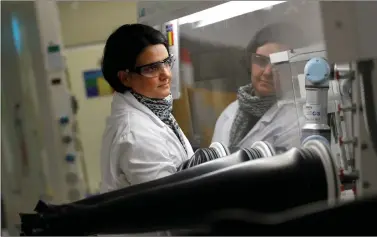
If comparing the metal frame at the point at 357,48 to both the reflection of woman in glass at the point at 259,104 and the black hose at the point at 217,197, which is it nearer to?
the reflection of woman in glass at the point at 259,104

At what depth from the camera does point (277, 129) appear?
1.00 m

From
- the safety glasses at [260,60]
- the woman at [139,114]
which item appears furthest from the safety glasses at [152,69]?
the safety glasses at [260,60]

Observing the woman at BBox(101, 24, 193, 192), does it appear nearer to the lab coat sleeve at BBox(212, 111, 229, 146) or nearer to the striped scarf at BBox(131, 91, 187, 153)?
the striped scarf at BBox(131, 91, 187, 153)

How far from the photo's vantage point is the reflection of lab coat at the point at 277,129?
0.97m

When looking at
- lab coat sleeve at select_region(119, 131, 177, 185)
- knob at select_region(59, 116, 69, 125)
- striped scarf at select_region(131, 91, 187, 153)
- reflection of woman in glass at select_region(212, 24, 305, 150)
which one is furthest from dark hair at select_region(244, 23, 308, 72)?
knob at select_region(59, 116, 69, 125)

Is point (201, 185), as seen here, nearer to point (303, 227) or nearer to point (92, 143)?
point (303, 227)

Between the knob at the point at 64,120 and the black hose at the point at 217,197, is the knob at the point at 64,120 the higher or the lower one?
the higher one

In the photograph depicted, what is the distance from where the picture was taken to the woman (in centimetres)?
86

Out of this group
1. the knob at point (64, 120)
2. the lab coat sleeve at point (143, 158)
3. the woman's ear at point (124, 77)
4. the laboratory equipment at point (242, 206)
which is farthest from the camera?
the knob at point (64, 120)

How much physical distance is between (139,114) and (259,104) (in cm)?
32

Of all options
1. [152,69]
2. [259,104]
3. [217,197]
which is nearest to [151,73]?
[152,69]

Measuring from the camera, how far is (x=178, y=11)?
1.05 m

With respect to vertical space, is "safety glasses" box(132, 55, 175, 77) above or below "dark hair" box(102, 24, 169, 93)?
below

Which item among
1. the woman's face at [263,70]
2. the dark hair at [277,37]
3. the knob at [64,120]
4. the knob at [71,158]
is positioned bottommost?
the knob at [71,158]
